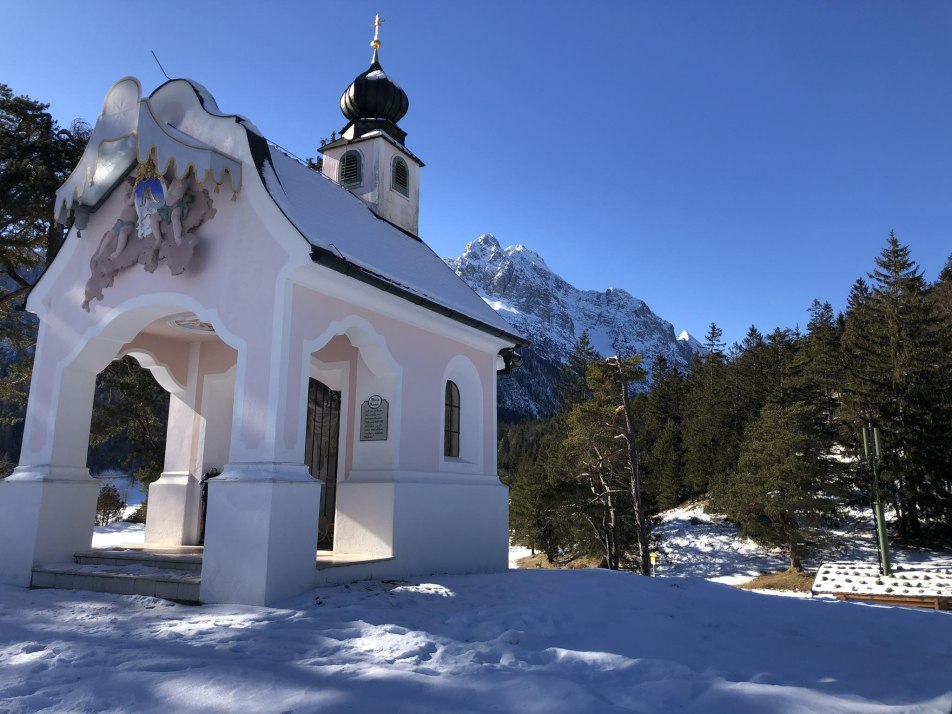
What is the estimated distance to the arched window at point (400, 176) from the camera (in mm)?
14945

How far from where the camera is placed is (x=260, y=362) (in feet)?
26.1

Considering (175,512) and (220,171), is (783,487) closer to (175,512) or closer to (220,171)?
(175,512)

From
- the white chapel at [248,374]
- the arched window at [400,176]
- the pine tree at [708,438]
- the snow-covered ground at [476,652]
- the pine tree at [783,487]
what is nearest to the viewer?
the snow-covered ground at [476,652]

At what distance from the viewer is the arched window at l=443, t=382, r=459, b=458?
38.2 ft

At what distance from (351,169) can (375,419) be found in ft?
23.5

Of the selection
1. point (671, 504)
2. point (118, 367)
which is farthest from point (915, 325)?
point (118, 367)

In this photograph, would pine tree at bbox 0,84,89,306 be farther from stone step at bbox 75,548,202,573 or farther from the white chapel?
stone step at bbox 75,548,202,573

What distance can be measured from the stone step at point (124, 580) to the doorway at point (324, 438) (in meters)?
3.36

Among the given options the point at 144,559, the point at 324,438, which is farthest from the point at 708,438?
the point at 144,559

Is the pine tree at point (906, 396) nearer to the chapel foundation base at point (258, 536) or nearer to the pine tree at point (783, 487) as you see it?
the pine tree at point (783, 487)

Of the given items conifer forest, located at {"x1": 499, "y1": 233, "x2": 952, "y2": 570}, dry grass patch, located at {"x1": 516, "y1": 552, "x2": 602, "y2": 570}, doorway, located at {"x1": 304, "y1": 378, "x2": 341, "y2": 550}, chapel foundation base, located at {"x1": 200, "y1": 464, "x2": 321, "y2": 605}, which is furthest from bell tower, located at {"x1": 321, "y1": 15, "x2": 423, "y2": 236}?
dry grass patch, located at {"x1": 516, "y1": 552, "x2": 602, "y2": 570}

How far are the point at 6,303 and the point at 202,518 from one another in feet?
33.1

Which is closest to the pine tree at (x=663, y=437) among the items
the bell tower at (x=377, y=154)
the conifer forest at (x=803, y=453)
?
the conifer forest at (x=803, y=453)

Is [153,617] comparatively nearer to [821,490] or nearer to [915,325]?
[821,490]
